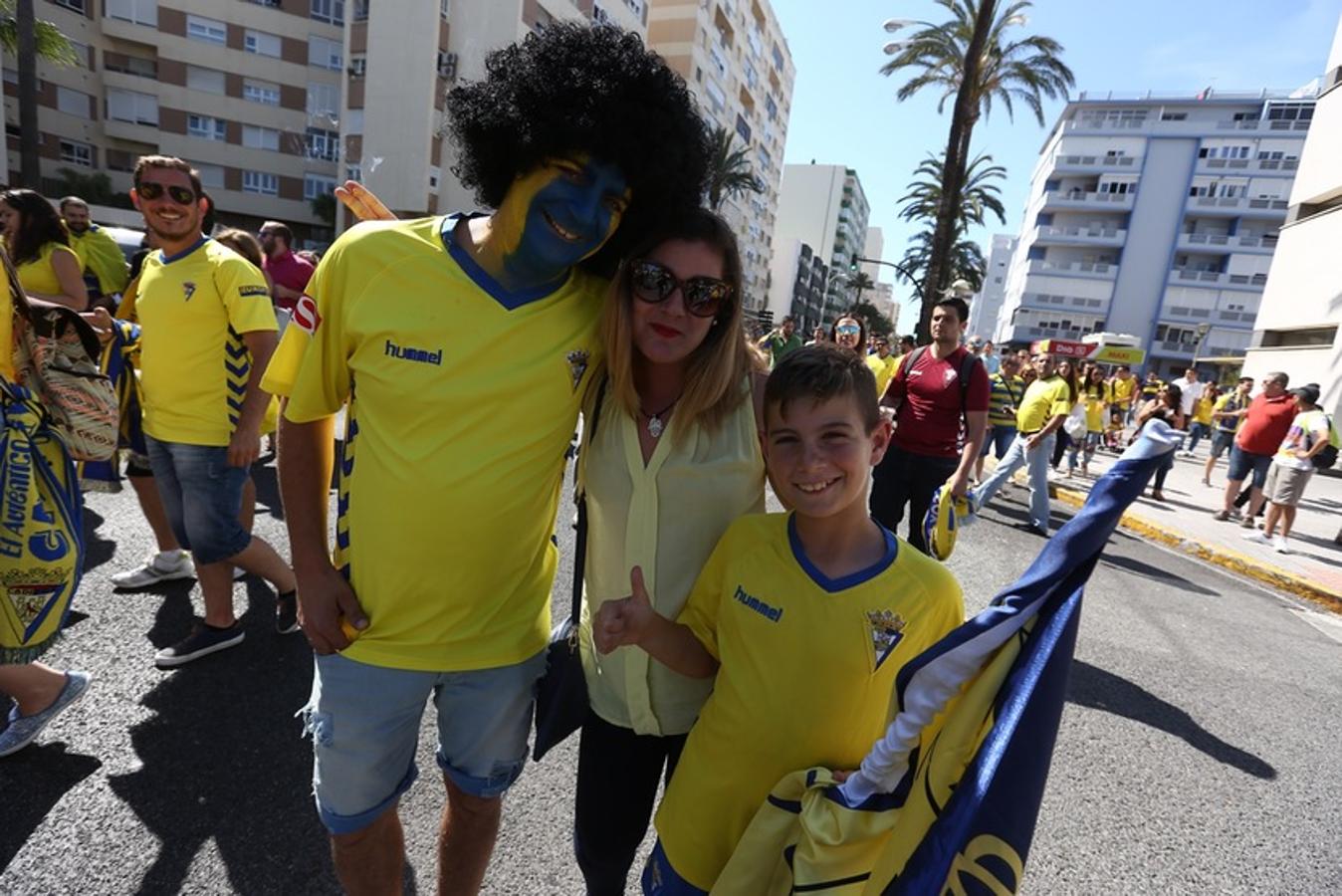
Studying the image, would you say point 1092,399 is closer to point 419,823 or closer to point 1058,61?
point 1058,61

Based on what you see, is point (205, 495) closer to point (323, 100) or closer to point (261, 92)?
point (323, 100)

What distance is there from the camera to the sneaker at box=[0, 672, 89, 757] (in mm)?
2455

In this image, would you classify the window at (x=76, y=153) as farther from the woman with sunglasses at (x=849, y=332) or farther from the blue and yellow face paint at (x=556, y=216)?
the blue and yellow face paint at (x=556, y=216)

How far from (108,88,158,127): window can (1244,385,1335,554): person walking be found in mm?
47943

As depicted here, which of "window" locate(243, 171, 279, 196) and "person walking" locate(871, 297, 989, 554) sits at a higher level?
"window" locate(243, 171, 279, 196)

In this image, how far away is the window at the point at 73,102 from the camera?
34.5m

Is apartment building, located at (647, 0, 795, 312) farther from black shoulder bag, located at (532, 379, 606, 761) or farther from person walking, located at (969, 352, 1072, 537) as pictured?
black shoulder bag, located at (532, 379, 606, 761)

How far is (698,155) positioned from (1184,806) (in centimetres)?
342

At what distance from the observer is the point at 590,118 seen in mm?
1658

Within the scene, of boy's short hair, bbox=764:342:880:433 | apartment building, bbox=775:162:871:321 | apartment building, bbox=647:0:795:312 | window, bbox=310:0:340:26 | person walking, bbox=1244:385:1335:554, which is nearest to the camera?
boy's short hair, bbox=764:342:880:433

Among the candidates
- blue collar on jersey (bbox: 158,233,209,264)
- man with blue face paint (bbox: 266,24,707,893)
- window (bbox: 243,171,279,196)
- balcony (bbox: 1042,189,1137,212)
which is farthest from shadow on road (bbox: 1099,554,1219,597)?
balcony (bbox: 1042,189,1137,212)

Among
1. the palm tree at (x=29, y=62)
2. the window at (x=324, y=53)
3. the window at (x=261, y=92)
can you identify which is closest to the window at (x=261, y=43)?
the window at (x=261, y=92)

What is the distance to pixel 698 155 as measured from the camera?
1.91 meters

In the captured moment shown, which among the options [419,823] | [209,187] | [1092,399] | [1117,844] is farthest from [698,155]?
[209,187]
